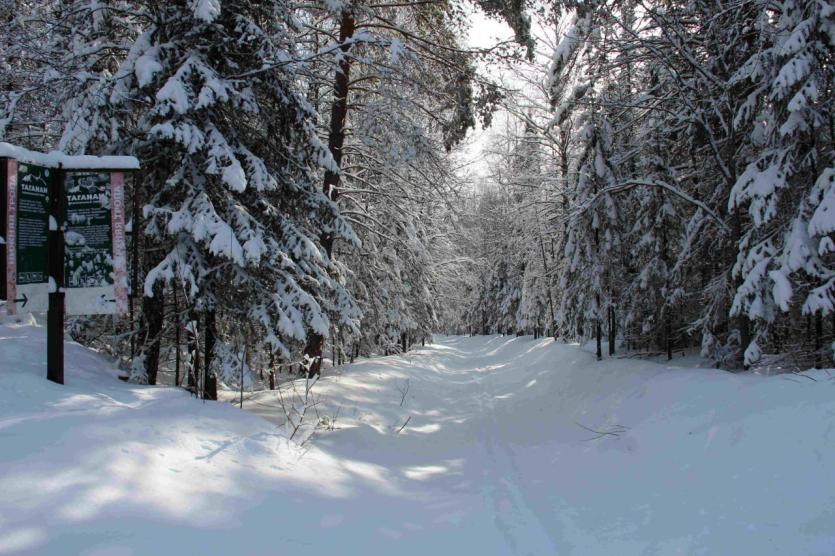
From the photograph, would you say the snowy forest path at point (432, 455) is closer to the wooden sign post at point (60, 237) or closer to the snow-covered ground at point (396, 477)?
the snow-covered ground at point (396, 477)

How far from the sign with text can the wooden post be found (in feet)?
0.20

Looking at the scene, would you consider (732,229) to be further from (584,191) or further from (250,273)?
(250,273)

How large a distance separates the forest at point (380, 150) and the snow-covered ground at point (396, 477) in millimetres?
1579

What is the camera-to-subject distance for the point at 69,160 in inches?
215

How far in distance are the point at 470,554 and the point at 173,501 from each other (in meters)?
2.52

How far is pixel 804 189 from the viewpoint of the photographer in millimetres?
8164

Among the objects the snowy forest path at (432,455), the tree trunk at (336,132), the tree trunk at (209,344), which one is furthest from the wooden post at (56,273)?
the tree trunk at (336,132)

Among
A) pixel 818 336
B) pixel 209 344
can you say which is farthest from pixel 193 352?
pixel 818 336

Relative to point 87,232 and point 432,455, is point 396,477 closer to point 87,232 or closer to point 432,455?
point 432,455

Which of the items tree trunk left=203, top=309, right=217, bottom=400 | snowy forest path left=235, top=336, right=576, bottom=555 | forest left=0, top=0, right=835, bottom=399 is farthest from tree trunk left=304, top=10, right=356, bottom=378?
tree trunk left=203, top=309, right=217, bottom=400

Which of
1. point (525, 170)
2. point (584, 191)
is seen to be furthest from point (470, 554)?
point (525, 170)

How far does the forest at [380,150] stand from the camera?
22.8 feet

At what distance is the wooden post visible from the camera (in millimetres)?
5336

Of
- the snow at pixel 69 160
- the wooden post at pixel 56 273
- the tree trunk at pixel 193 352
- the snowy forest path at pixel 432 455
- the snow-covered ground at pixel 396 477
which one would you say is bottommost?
the snowy forest path at pixel 432 455
